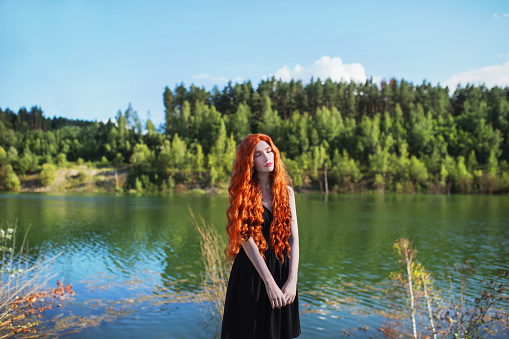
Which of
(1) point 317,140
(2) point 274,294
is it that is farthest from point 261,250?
(1) point 317,140

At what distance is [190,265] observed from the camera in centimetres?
1377

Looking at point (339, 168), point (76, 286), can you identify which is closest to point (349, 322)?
point (76, 286)

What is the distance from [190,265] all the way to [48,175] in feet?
237

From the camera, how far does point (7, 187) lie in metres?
74.4

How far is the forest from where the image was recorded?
7244cm

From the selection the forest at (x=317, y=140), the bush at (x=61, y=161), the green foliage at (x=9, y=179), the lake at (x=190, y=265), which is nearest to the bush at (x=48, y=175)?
the forest at (x=317, y=140)

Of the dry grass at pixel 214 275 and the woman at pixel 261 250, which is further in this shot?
the dry grass at pixel 214 275

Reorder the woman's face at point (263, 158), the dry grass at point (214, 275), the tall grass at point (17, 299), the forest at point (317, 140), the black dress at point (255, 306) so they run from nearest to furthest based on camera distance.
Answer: the black dress at point (255, 306), the woman's face at point (263, 158), the tall grass at point (17, 299), the dry grass at point (214, 275), the forest at point (317, 140)

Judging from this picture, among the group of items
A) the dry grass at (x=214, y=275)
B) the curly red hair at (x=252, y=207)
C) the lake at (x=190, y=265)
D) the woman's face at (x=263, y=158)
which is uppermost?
the woman's face at (x=263, y=158)

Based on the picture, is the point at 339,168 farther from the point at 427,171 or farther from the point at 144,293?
the point at 144,293

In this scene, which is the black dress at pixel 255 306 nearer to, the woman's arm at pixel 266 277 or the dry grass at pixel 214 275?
the woman's arm at pixel 266 277

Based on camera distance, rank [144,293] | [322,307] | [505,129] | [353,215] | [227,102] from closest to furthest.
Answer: [322,307] → [144,293] → [353,215] → [505,129] → [227,102]

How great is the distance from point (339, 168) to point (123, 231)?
56.7 metres

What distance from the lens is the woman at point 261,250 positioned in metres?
2.80
